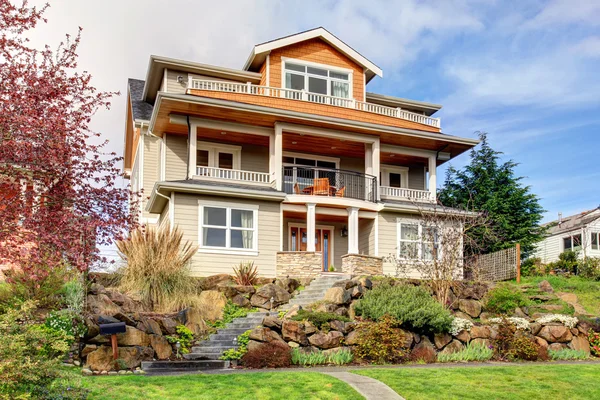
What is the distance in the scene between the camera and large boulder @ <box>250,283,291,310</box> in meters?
19.1

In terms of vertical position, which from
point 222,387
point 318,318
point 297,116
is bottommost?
point 222,387

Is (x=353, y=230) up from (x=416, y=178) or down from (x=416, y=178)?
down

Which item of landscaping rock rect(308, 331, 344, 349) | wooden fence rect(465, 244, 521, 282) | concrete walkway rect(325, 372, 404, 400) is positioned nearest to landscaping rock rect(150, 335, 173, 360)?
landscaping rock rect(308, 331, 344, 349)

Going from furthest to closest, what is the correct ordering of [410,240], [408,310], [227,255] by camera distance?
[410,240], [227,255], [408,310]

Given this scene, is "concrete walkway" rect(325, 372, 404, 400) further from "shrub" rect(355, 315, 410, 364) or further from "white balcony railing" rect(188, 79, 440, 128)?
"white balcony railing" rect(188, 79, 440, 128)

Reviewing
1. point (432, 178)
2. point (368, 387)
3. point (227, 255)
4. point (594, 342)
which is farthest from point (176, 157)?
point (368, 387)

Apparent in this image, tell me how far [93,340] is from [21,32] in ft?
21.7

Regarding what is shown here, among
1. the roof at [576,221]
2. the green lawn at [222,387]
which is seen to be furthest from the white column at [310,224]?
the roof at [576,221]

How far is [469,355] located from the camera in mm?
16156

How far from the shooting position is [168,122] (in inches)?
960

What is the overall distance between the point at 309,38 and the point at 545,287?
13.2 metres

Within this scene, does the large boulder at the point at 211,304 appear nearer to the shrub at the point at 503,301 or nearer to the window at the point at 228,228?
the window at the point at 228,228

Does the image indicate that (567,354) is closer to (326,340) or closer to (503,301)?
(503,301)

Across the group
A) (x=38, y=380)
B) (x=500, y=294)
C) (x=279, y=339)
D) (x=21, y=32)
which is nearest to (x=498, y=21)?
(x=500, y=294)
